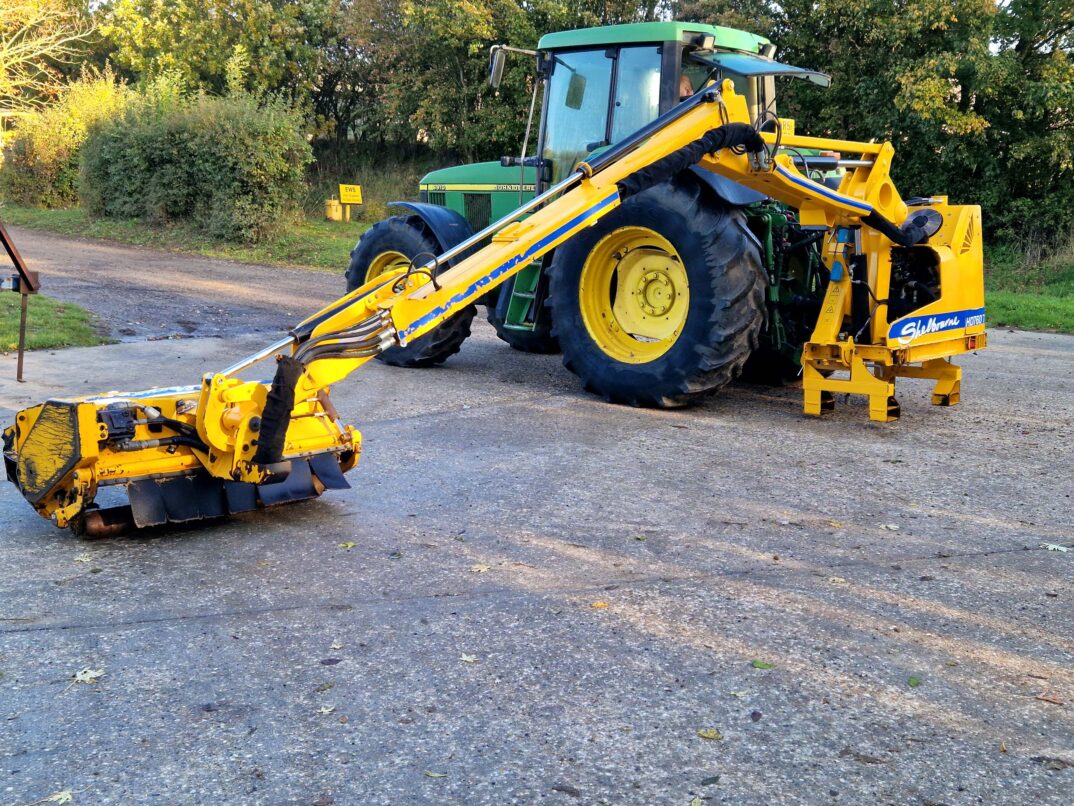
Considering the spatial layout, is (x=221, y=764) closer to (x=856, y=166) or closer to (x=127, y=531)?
(x=127, y=531)

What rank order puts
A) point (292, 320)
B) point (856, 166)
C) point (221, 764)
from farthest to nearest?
point (292, 320) → point (856, 166) → point (221, 764)

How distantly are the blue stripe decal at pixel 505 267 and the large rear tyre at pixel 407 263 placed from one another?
303 cm

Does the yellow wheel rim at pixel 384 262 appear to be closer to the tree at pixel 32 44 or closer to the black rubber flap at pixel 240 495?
the black rubber flap at pixel 240 495

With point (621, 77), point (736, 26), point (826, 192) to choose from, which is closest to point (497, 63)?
point (621, 77)

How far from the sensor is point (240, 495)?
5.10m

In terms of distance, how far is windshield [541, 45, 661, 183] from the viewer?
8.19 metres

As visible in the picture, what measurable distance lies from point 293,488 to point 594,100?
461cm

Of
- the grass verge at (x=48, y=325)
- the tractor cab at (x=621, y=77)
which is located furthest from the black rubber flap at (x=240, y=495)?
the grass verge at (x=48, y=325)

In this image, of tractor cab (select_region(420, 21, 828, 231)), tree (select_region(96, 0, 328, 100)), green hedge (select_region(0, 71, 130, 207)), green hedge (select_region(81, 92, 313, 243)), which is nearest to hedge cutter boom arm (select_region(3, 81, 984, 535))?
tractor cab (select_region(420, 21, 828, 231))

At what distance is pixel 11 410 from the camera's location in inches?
287

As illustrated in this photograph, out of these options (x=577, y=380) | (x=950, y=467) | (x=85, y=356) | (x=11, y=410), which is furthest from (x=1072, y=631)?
(x=85, y=356)

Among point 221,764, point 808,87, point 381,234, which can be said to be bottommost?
point 221,764

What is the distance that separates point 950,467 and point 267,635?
418cm

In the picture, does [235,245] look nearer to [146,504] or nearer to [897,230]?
[897,230]
